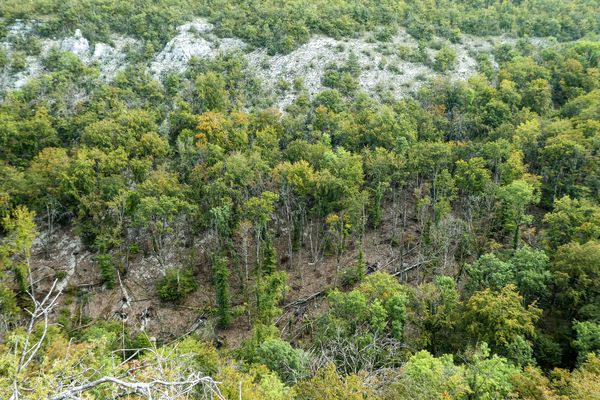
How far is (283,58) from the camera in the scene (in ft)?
226

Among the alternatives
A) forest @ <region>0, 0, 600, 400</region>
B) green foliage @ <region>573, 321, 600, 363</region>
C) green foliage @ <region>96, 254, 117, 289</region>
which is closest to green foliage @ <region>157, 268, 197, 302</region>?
forest @ <region>0, 0, 600, 400</region>

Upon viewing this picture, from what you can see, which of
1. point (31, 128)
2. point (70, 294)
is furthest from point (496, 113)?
point (31, 128)

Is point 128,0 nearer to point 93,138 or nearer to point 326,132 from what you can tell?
point 93,138

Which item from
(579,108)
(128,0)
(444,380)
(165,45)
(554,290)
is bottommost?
(554,290)

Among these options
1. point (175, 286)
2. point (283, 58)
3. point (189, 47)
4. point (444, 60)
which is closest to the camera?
point (175, 286)

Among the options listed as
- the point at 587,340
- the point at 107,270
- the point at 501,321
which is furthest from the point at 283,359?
the point at 107,270

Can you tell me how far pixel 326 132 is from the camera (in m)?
52.4

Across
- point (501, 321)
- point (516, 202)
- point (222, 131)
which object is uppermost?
point (222, 131)

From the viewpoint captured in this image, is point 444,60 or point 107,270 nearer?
point 107,270

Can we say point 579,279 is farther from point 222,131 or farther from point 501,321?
point 222,131

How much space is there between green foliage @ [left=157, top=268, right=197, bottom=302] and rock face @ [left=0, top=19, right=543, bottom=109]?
29223 mm

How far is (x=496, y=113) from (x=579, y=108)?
874 centimetres

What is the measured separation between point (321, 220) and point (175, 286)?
16828mm

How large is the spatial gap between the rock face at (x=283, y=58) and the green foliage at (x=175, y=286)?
95.9 feet
